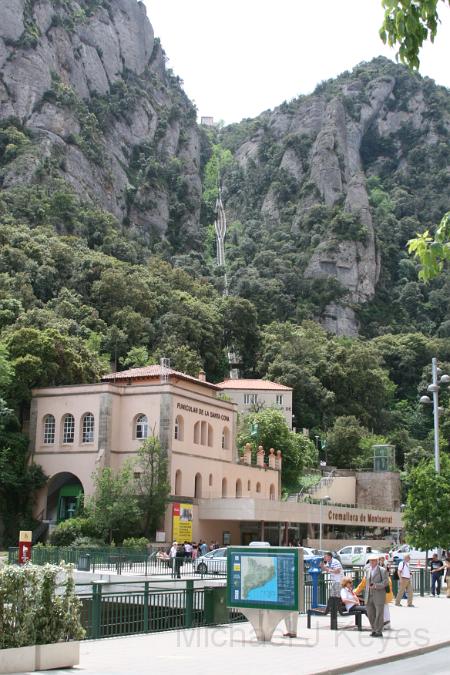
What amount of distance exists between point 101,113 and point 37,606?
138m

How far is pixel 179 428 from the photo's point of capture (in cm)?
5353

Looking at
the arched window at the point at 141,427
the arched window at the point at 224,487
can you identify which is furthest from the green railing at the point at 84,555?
the arched window at the point at 224,487

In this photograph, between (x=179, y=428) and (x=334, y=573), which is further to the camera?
(x=179, y=428)

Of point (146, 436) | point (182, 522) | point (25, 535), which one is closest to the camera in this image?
point (25, 535)

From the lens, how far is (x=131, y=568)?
35344 millimetres

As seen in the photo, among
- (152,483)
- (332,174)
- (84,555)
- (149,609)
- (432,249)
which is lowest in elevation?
(149,609)

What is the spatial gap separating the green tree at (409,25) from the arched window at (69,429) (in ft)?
160

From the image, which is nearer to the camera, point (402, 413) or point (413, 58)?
point (413, 58)

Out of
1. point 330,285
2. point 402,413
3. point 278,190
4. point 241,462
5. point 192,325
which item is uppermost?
point 278,190

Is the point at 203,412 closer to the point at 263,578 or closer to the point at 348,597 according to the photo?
the point at 348,597

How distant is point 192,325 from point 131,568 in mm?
61840

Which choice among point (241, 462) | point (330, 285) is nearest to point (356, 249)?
point (330, 285)

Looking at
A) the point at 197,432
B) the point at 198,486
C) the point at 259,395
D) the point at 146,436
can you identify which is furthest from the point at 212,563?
the point at 259,395

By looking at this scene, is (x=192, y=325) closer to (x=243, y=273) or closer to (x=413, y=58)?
(x=243, y=273)
